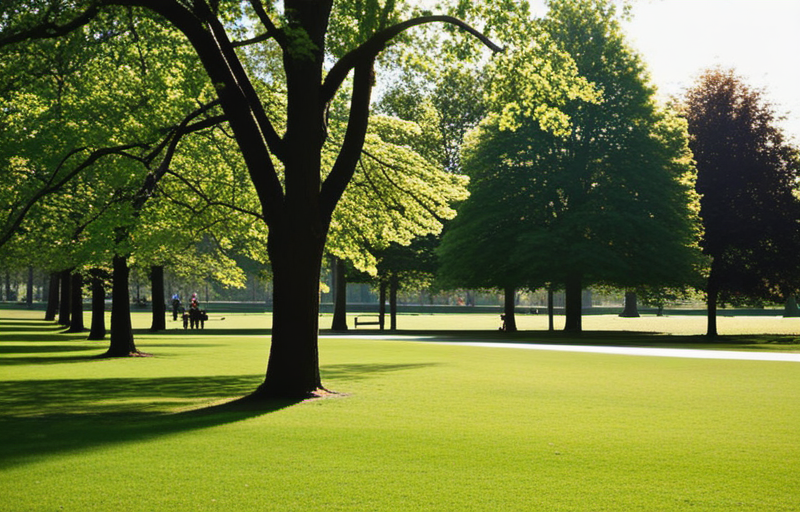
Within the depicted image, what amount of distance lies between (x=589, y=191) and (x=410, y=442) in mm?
33193

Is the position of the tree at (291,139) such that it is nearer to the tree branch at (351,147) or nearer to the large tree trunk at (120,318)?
the tree branch at (351,147)

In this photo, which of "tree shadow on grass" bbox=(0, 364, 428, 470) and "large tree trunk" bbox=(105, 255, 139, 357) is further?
"large tree trunk" bbox=(105, 255, 139, 357)

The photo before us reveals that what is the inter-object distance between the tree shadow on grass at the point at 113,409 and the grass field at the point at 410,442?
0.05 metres

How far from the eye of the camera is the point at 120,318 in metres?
26.5

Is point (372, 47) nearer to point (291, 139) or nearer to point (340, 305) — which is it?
point (291, 139)

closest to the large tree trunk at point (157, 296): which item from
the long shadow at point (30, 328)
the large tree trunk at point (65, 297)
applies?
the long shadow at point (30, 328)

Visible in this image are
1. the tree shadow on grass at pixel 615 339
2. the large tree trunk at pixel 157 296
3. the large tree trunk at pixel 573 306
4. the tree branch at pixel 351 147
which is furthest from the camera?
the large tree trunk at pixel 157 296

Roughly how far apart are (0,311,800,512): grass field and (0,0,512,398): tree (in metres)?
1.19

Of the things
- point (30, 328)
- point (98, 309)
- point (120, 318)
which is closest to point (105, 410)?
point (120, 318)

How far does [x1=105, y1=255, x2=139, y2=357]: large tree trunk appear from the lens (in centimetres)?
2638

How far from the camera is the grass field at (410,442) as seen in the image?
735 cm

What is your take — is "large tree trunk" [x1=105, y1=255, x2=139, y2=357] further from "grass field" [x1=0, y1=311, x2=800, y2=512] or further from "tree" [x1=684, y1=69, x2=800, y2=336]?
"tree" [x1=684, y1=69, x2=800, y2=336]

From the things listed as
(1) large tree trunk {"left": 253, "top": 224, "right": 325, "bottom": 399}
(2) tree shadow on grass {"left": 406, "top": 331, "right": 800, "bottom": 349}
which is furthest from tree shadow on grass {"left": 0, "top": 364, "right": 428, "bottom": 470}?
(2) tree shadow on grass {"left": 406, "top": 331, "right": 800, "bottom": 349}

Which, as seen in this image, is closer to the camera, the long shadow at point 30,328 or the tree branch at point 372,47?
the tree branch at point 372,47
